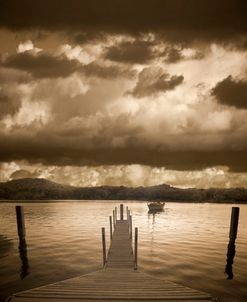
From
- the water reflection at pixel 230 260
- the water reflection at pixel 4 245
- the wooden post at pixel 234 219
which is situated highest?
the wooden post at pixel 234 219

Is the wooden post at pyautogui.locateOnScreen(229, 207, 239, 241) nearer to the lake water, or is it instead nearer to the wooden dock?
the lake water

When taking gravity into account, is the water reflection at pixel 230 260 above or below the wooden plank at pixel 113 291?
below

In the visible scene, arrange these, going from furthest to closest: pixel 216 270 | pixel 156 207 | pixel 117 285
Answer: pixel 156 207 → pixel 216 270 → pixel 117 285

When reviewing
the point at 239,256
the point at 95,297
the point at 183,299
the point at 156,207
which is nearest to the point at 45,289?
the point at 95,297

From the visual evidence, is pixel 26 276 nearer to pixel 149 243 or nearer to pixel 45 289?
pixel 45 289

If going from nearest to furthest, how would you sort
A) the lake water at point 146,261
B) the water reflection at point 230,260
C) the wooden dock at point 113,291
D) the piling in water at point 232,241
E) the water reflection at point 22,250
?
the wooden dock at point 113,291, the lake water at point 146,261, the water reflection at point 230,260, the water reflection at point 22,250, the piling in water at point 232,241

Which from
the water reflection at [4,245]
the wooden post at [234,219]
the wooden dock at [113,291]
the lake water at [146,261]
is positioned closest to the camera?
the wooden dock at [113,291]

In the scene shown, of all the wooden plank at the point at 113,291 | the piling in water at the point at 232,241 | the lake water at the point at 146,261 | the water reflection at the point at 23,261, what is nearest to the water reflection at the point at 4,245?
the lake water at the point at 146,261

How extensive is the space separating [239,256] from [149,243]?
9067 mm

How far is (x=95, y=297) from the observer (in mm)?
10414

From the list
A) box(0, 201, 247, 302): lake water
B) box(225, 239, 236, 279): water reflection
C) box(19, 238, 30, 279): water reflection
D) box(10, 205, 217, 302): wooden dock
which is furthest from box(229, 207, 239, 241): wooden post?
box(19, 238, 30, 279): water reflection

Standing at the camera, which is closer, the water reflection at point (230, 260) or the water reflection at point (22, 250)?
the water reflection at point (230, 260)

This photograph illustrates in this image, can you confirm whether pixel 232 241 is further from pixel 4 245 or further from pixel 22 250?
pixel 4 245

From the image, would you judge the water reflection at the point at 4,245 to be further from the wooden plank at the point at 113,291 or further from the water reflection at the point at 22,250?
the wooden plank at the point at 113,291
